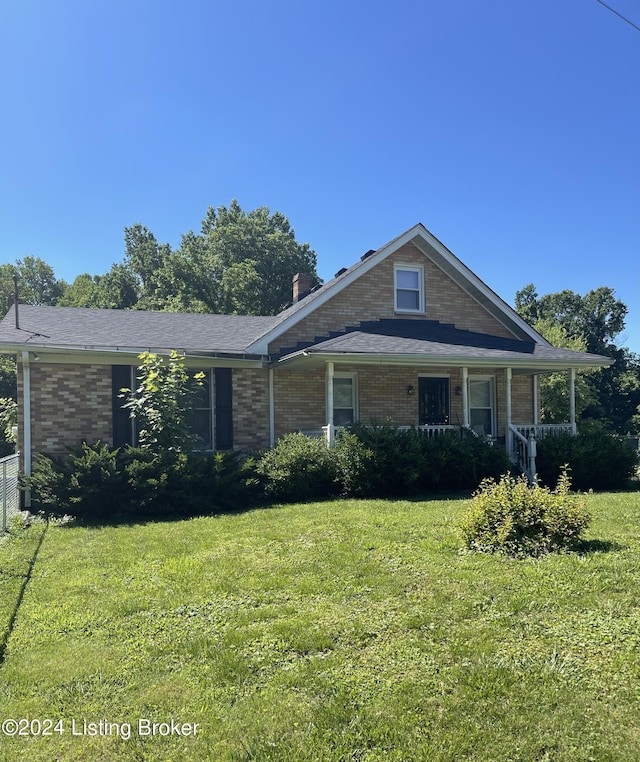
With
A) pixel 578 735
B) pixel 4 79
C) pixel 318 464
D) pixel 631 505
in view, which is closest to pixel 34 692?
pixel 578 735

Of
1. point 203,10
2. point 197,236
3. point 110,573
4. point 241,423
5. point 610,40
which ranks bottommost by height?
point 110,573

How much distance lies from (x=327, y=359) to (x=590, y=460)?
237 inches

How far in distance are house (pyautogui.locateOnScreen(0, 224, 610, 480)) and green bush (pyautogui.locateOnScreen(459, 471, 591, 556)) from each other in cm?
545

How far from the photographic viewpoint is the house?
1145 cm

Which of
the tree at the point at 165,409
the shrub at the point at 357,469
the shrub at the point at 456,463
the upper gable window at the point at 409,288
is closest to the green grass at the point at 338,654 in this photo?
the tree at the point at 165,409

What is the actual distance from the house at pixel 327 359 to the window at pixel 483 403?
0.03 meters

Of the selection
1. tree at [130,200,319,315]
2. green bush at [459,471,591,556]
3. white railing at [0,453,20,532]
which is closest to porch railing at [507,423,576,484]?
green bush at [459,471,591,556]

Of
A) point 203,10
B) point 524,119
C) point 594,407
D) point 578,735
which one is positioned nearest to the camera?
point 578,735

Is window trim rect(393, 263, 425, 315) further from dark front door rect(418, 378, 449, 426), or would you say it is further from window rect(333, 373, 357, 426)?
window rect(333, 373, 357, 426)

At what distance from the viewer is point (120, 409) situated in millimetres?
11719

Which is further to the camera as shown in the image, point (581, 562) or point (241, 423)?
point (241, 423)

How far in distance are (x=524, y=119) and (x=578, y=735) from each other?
12.2m

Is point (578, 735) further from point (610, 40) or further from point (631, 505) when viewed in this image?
point (610, 40)

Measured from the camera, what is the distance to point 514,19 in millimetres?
8430
